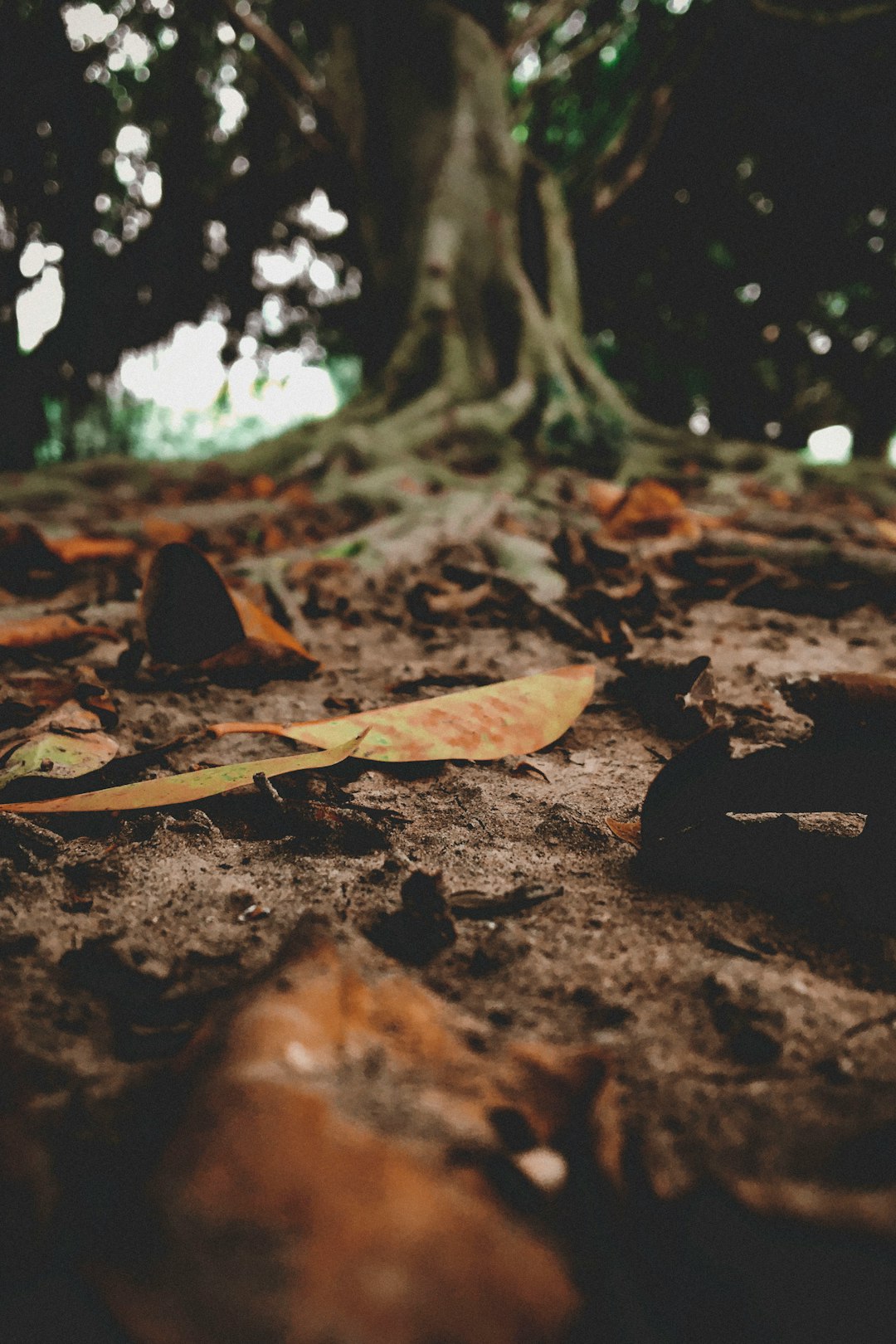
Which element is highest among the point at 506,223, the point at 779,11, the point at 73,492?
the point at 779,11

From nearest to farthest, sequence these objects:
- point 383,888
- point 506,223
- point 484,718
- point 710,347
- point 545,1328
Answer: point 545,1328, point 383,888, point 484,718, point 506,223, point 710,347

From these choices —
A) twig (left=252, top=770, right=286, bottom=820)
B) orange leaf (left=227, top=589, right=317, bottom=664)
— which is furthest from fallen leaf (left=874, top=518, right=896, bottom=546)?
twig (left=252, top=770, right=286, bottom=820)

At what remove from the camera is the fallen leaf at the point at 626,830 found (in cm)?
72

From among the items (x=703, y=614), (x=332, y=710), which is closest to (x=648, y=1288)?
(x=332, y=710)

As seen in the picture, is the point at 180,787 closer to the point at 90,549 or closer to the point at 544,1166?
the point at 544,1166

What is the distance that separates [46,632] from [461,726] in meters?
0.78

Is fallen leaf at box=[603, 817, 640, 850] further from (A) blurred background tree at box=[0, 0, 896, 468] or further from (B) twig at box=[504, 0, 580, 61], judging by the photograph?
(B) twig at box=[504, 0, 580, 61]

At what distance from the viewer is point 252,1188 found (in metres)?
0.33

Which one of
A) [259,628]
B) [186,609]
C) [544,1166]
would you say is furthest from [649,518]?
[544,1166]

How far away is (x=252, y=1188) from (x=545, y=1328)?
13cm

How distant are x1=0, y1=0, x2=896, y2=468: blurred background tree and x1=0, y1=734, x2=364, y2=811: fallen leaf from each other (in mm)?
2525

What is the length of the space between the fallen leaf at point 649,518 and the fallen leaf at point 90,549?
1314 mm

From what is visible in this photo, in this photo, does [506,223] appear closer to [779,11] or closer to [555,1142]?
[779,11]

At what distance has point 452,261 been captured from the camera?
3.90 meters
